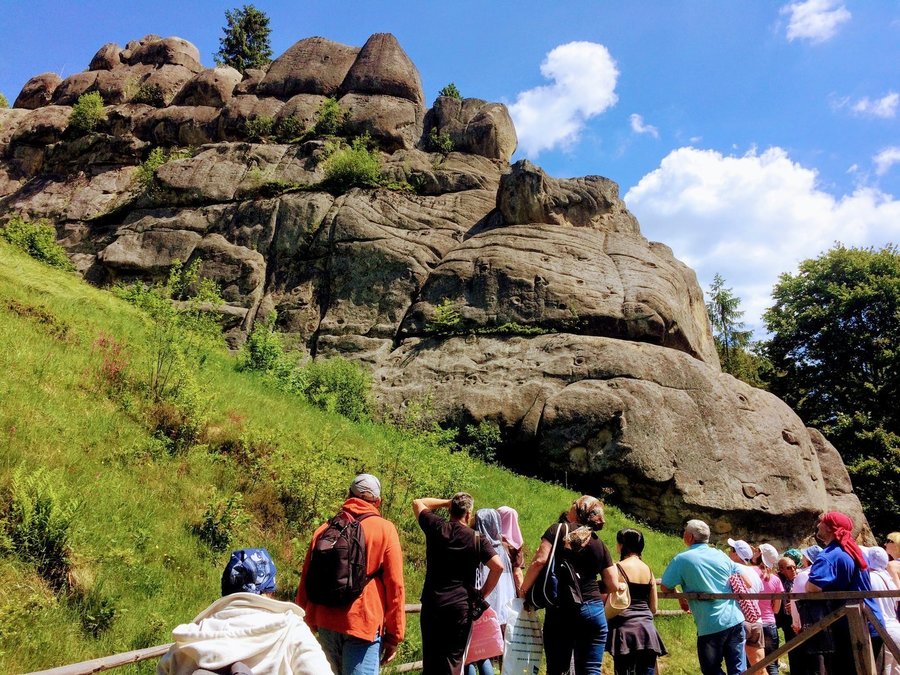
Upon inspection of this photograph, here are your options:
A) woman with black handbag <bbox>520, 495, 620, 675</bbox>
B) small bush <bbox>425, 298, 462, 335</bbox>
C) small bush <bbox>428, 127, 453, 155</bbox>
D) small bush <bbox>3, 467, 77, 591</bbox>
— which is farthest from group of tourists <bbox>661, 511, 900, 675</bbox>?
small bush <bbox>428, 127, 453, 155</bbox>

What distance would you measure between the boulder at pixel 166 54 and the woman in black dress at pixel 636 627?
134 ft

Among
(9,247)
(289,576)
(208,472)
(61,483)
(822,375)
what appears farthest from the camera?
(822,375)

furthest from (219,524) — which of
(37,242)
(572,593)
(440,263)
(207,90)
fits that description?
(207,90)

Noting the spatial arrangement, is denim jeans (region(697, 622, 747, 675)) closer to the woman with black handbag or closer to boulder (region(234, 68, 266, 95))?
the woman with black handbag

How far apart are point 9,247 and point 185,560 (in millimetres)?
18830

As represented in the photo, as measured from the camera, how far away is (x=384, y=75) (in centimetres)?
3238

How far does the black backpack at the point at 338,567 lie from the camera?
460 centimetres

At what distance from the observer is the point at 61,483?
7.34 meters

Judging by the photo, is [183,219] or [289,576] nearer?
[289,576]

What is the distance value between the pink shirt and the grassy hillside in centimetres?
210

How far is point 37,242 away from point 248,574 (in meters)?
26.7

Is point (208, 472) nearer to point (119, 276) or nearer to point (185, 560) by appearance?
point (185, 560)

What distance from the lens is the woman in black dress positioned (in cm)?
588

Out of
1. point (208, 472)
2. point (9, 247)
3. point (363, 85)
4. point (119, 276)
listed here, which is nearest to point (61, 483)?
point (208, 472)
